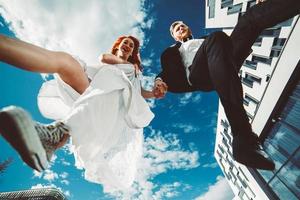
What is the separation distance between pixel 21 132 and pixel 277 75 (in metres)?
14.2

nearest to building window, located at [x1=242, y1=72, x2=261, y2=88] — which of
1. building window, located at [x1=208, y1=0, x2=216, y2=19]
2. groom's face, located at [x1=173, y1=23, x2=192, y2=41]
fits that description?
building window, located at [x1=208, y1=0, x2=216, y2=19]

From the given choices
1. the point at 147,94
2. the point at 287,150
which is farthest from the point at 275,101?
the point at 147,94

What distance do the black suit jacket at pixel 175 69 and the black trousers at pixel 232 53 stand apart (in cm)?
90

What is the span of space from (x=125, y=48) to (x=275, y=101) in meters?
12.0

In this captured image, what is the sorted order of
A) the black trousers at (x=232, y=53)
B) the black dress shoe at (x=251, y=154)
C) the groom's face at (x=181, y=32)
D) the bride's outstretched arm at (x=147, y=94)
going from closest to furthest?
the black dress shoe at (x=251, y=154) → the black trousers at (x=232, y=53) → the bride's outstretched arm at (x=147, y=94) → the groom's face at (x=181, y=32)

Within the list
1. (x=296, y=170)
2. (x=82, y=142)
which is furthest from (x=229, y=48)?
(x=296, y=170)

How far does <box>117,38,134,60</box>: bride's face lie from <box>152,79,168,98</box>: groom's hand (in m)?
0.65

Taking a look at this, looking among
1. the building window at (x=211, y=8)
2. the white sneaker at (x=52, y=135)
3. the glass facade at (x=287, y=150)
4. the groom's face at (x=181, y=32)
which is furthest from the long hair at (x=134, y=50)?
the building window at (x=211, y=8)

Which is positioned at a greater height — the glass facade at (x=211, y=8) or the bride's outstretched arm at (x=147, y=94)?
the bride's outstretched arm at (x=147, y=94)

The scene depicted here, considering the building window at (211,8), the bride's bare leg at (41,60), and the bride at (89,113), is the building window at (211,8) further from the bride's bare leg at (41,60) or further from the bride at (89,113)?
the bride's bare leg at (41,60)

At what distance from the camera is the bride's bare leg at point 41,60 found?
2.26m

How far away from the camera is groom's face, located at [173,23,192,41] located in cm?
436

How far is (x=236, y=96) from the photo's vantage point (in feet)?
7.97

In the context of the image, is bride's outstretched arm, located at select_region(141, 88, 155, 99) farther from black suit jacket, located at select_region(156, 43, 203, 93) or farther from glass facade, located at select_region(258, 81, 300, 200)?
glass facade, located at select_region(258, 81, 300, 200)
